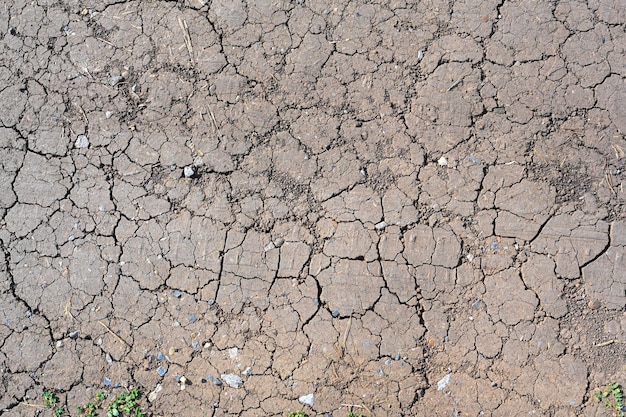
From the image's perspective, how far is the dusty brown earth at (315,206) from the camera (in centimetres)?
376

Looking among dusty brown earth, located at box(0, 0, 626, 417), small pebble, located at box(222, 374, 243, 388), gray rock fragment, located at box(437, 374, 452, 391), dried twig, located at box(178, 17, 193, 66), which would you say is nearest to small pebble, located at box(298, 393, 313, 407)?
dusty brown earth, located at box(0, 0, 626, 417)

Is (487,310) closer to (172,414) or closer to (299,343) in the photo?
(299,343)

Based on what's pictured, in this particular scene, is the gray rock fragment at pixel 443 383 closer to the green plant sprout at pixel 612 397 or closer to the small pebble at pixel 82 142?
the green plant sprout at pixel 612 397

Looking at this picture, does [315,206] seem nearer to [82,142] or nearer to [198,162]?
[198,162]

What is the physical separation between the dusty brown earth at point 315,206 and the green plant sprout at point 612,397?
0.06 m

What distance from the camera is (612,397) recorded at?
367cm

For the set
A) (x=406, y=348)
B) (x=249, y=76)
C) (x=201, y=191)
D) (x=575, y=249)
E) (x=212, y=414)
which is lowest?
(x=212, y=414)

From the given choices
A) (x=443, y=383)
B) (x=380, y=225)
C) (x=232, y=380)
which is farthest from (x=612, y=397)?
(x=232, y=380)

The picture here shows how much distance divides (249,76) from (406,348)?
213 centimetres

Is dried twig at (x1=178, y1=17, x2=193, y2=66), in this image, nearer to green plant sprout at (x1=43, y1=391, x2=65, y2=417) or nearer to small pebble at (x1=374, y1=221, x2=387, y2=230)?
small pebble at (x1=374, y1=221, x2=387, y2=230)

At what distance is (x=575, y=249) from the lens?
12.6 ft

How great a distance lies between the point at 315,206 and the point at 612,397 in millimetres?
2182

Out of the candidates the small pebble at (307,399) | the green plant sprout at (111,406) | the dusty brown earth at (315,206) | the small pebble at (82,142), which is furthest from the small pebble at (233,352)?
the small pebble at (82,142)

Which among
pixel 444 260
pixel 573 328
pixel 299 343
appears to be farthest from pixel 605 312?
pixel 299 343
